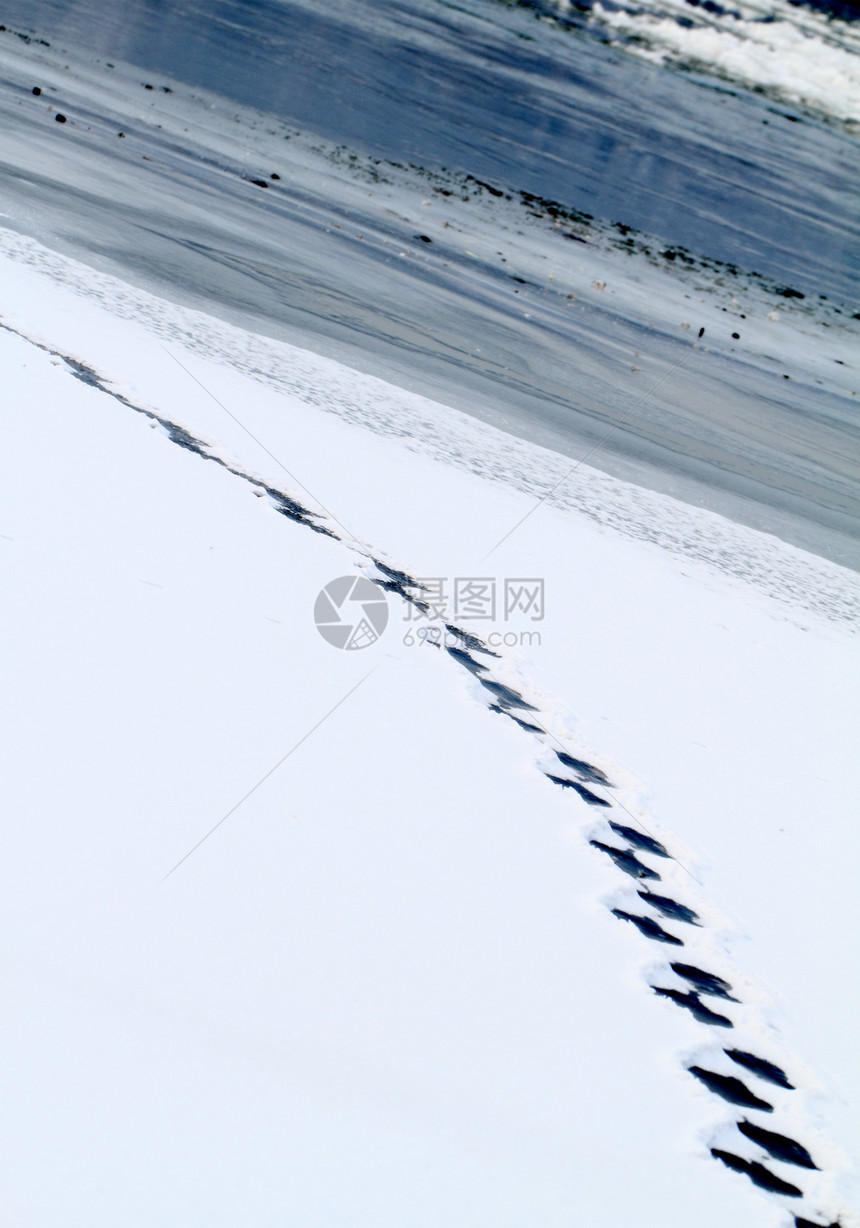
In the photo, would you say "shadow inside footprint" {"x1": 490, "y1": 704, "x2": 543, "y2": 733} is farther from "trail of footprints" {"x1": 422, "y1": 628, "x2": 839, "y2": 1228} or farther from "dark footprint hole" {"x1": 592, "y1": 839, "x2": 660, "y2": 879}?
"dark footprint hole" {"x1": 592, "y1": 839, "x2": 660, "y2": 879}

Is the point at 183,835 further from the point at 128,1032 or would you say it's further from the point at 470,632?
the point at 470,632

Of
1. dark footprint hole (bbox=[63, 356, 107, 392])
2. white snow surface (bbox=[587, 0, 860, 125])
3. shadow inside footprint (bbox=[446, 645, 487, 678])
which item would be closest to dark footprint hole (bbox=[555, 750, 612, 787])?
→ shadow inside footprint (bbox=[446, 645, 487, 678])

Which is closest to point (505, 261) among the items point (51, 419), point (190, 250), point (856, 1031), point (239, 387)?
point (190, 250)

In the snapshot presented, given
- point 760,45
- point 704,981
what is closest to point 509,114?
point 704,981

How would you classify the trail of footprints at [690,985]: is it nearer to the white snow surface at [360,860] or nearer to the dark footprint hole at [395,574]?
the white snow surface at [360,860]

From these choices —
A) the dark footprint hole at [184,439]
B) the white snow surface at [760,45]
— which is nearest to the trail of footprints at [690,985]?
the dark footprint hole at [184,439]

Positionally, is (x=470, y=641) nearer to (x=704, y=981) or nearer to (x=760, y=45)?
(x=704, y=981)
